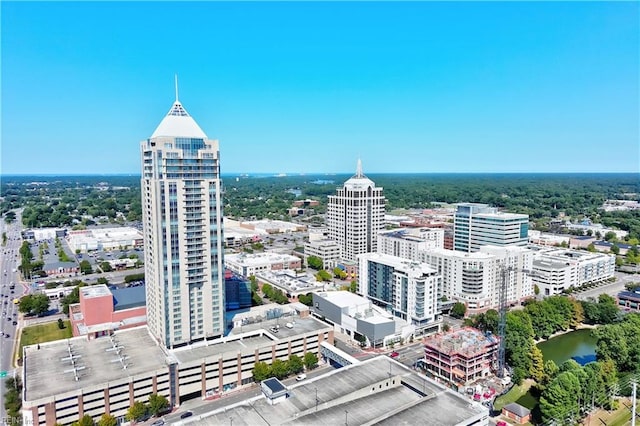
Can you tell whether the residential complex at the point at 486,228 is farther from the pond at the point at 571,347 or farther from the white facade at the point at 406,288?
the white facade at the point at 406,288

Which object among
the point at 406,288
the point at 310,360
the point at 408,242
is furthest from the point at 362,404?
the point at 408,242

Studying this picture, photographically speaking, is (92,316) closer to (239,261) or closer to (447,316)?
(239,261)

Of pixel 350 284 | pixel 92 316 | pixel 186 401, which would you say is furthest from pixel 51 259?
pixel 186 401

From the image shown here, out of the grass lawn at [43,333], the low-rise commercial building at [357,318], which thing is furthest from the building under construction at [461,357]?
the grass lawn at [43,333]

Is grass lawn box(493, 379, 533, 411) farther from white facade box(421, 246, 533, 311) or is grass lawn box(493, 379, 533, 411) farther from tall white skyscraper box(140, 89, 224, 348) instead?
tall white skyscraper box(140, 89, 224, 348)

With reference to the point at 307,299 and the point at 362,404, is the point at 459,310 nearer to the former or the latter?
the point at 307,299

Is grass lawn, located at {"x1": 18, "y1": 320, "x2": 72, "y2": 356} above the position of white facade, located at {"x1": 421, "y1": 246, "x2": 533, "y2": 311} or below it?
below

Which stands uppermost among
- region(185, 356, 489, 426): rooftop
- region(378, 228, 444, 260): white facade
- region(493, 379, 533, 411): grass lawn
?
region(378, 228, 444, 260): white facade

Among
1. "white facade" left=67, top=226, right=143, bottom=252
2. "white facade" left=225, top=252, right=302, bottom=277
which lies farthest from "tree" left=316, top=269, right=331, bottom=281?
"white facade" left=67, top=226, right=143, bottom=252
